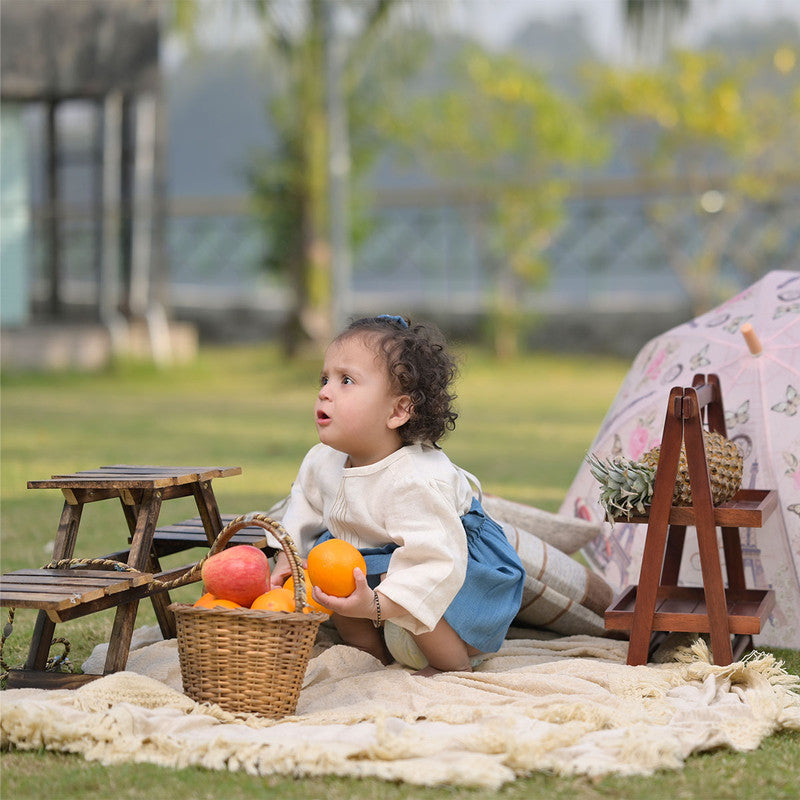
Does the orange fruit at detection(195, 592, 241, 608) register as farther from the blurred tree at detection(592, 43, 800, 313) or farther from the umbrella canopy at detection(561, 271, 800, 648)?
the blurred tree at detection(592, 43, 800, 313)

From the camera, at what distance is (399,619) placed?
3312 mm

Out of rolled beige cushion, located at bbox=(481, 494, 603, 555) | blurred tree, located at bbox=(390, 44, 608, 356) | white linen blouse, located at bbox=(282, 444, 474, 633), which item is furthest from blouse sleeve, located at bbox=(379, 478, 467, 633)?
blurred tree, located at bbox=(390, 44, 608, 356)

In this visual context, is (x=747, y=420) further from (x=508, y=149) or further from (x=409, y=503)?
(x=508, y=149)

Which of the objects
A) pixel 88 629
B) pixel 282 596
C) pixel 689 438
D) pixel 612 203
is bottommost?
pixel 88 629

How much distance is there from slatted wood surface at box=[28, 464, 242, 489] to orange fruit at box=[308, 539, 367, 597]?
496mm

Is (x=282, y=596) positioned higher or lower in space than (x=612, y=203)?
lower

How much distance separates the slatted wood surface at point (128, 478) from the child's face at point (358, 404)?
0.40m

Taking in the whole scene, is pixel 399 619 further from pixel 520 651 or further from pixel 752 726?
pixel 752 726

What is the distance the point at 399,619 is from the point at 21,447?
5687 millimetres

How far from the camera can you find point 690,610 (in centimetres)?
370

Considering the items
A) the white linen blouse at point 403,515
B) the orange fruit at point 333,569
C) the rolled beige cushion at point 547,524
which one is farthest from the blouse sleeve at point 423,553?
the rolled beige cushion at point 547,524

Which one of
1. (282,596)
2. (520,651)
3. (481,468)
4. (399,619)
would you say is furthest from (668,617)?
(481,468)

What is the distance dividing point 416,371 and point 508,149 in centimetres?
1298

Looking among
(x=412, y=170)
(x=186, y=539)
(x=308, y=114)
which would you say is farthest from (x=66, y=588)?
(x=412, y=170)
